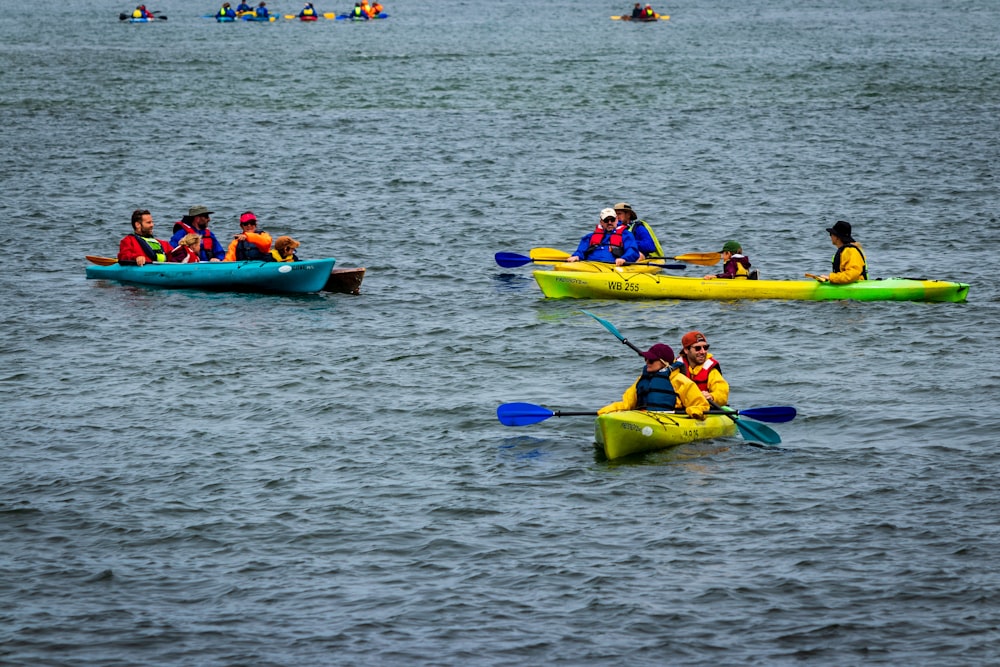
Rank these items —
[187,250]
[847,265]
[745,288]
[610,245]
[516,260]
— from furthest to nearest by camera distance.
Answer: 1. [516,260]
2. [610,245]
3. [187,250]
4. [745,288]
5. [847,265]

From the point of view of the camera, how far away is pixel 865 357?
19156mm

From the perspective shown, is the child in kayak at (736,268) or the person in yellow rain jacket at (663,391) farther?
the child in kayak at (736,268)

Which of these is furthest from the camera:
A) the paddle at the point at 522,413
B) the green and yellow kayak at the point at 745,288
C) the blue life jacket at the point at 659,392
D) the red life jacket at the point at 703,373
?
the green and yellow kayak at the point at 745,288

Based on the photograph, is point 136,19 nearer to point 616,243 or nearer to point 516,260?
point 516,260

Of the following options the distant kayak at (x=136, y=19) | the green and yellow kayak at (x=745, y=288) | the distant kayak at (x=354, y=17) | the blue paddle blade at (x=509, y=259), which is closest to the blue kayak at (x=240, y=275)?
the blue paddle blade at (x=509, y=259)

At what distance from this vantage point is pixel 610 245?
22844mm

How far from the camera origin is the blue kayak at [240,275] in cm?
2209

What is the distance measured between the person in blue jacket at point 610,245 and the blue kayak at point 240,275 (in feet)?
14.1

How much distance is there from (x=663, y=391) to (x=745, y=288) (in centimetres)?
722

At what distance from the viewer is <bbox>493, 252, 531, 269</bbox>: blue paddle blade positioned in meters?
24.2

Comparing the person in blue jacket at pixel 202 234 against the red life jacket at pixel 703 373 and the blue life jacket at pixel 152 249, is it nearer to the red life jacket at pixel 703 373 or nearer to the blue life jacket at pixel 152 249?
the blue life jacket at pixel 152 249

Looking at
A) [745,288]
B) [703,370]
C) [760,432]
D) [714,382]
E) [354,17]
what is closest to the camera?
[760,432]

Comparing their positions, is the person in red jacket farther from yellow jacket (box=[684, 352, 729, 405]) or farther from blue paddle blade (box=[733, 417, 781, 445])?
blue paddle blade (box=[733, 417, 781, 445])

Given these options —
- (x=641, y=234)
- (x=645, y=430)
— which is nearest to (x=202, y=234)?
(x=641, y=234)
